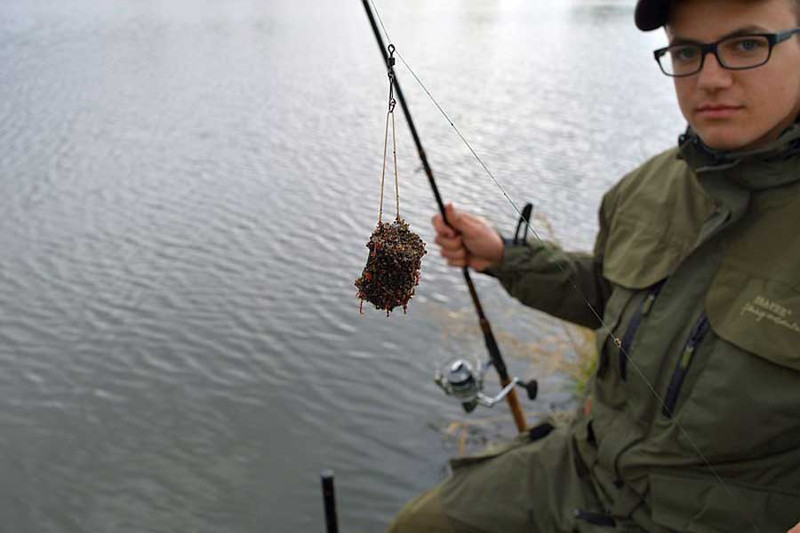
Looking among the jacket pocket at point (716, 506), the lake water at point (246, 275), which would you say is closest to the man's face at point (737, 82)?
the jacket pocket at point (716, 506)

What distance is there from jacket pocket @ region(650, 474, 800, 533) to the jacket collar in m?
0.89

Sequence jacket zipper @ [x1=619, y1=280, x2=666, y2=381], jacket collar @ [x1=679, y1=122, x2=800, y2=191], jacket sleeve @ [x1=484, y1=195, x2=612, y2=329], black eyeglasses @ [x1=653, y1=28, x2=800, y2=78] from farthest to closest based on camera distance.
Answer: jacket sleeve @ [x1=484, y1=195, x2=612, y2=329], jacket zipper @ [x1=619, y1=280, x2=666, y2=381], jacket collar @ [x1=679, y1=122, x2=800, y2=191], black eyeglasses @ [x1=653, y1=28, x2=800, y2=78]

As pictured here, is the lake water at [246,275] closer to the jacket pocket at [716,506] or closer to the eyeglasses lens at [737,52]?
the jacket pocket at [716,506]

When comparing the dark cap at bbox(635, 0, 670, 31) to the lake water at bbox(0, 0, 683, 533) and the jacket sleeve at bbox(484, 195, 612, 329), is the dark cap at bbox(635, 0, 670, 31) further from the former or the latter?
the lake water at bbox(0, 0, 683, 533)

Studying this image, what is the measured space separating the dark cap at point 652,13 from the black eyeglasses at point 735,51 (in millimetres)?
128

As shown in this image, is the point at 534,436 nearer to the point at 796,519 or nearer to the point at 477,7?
the point at 796,519

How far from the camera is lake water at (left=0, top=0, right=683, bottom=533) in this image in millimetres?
5348

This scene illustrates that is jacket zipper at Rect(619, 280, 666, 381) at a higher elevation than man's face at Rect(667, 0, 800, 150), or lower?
lower

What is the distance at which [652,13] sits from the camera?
94.3 inches

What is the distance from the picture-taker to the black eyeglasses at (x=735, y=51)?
7.11ft

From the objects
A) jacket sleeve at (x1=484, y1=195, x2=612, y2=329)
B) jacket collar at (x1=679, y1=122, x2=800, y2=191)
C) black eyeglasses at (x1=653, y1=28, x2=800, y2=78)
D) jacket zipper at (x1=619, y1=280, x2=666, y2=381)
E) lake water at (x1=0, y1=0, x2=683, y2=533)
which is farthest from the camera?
lake water at (x1=0, y1=0, x2=683, y2=533)

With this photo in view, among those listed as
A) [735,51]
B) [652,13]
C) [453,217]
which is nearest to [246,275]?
[453,217]

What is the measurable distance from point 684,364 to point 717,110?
76cm

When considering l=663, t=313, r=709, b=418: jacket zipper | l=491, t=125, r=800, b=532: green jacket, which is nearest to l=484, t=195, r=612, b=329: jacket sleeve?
l=491, t=125, r=800, b=532: green jacket
